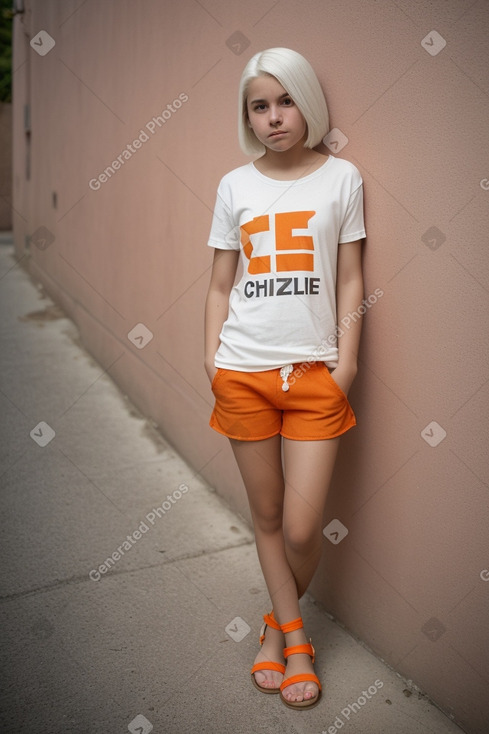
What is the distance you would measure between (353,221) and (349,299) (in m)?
0.24

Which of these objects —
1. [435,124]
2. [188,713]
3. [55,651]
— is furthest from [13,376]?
[435,124]

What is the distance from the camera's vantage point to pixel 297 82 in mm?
1937

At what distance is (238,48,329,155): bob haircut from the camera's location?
1.92m

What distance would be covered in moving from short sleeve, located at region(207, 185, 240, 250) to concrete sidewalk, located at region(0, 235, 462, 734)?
4.35ft

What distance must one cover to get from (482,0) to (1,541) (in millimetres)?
2538

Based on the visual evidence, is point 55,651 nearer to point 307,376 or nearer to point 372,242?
point 307,376

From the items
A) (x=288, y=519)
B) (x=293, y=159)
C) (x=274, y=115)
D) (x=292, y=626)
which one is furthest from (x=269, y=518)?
(x=274, y=115)

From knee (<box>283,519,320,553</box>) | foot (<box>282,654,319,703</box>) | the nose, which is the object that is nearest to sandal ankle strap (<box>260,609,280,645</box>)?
foot (<box>282,654,319,703</box>)

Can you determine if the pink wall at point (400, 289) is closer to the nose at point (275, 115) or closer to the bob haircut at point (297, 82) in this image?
the bob haircut at point (297, 82)

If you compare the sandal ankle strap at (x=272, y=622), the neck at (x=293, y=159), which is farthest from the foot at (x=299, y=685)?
the neck at (x=293, y=159)

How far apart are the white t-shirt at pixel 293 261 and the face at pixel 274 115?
0.39 feet

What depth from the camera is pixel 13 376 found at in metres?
4.50

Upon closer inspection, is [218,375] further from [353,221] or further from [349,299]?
[353,221]

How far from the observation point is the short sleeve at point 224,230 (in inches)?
84.0
